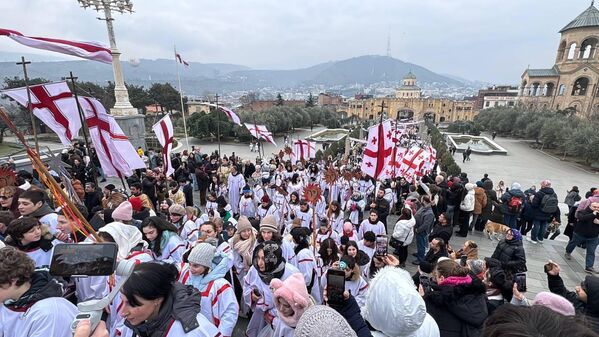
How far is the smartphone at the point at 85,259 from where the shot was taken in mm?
1503

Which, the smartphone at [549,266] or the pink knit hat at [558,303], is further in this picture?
the smartphone at [549,266]

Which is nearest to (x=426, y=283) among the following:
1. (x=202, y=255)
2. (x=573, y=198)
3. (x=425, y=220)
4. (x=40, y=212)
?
(x=202, y=255)

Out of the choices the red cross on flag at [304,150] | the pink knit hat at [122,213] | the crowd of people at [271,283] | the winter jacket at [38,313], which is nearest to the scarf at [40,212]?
the crowd of people at [271,283]

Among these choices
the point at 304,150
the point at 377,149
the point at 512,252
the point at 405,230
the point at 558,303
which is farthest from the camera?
the point at 304,150

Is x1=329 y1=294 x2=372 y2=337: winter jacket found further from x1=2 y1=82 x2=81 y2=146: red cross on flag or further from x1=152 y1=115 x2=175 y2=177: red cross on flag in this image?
x1=2 y1=82 x2=81 y2=146: red cross on flag

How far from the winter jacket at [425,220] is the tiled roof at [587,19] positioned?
72.7m

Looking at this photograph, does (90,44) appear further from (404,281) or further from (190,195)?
(404,281)

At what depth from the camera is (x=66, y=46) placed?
6418 mm

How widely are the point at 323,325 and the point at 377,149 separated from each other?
6823mm

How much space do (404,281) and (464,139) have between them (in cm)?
5011

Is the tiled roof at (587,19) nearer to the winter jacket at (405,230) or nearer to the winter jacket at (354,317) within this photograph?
the winter jacket at (405,230)

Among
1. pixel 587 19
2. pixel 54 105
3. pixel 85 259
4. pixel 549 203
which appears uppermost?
pixel 587 19

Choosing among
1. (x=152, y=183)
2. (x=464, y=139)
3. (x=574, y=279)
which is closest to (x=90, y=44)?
(x=152, y=183)

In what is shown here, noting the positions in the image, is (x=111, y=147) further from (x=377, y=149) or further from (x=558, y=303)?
(x=558, y=303)
